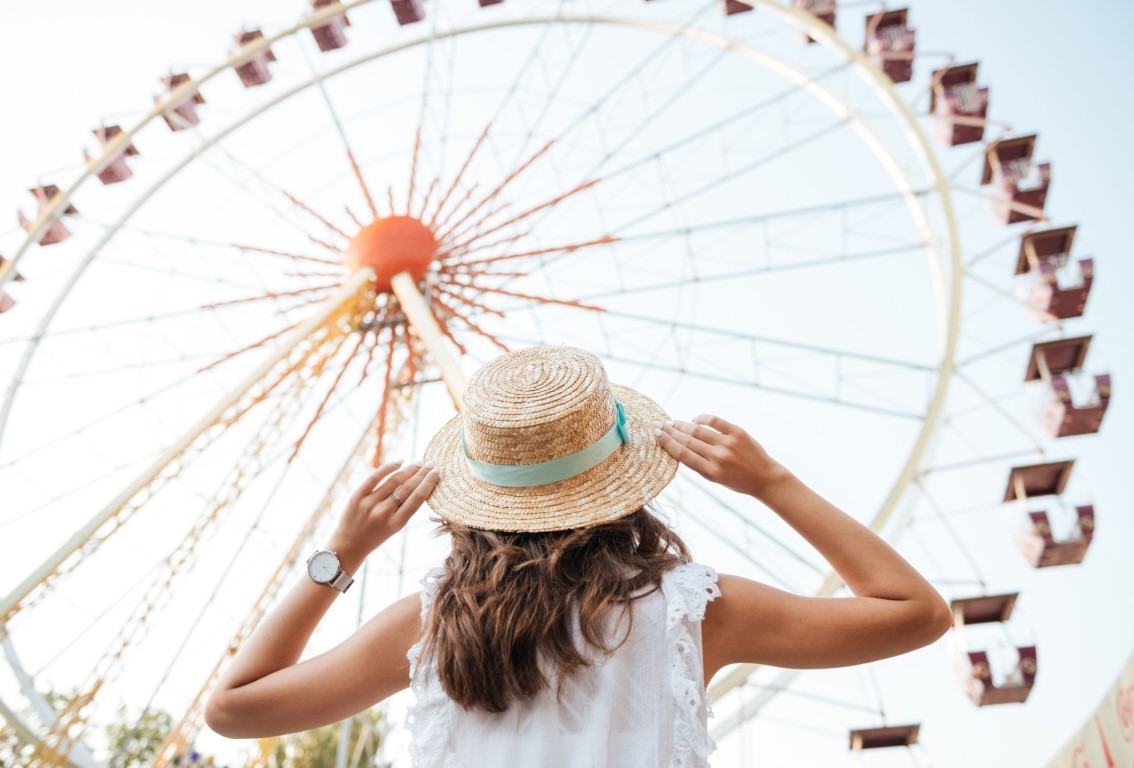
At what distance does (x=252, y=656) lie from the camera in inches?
84.1

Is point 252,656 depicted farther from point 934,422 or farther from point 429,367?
point 934,422

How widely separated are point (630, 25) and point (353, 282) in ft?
20.2

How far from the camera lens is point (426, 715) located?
1989 millimetres

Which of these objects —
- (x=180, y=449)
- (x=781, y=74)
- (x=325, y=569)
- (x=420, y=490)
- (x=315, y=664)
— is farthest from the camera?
(x=781, y=74)

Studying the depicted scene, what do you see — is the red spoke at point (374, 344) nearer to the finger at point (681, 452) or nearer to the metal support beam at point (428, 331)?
the metal support beam at point (428, 331)

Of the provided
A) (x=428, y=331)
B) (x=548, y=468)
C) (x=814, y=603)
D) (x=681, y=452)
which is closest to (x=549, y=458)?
(x=548, y=468)

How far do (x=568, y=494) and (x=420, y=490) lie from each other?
1.12 feet

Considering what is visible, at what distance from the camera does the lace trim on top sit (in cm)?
194

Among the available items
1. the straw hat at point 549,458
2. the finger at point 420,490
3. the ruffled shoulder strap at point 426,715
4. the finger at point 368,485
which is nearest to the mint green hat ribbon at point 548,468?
the straw hat at point 549,458

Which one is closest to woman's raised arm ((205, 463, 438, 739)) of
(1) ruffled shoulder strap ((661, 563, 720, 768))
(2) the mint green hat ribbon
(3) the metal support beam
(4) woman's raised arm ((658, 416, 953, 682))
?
(2) the mint green hat ribbon

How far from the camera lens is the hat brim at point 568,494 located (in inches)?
83.7

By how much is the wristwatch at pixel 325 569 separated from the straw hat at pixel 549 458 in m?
0.24

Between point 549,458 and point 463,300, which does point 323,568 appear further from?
point 463,300

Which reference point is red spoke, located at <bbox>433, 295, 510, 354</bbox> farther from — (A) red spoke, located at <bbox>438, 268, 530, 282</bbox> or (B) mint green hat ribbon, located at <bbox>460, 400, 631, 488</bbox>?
(B) mint green hat ribbon, located at <bbox>460, 400, 631, 488</bbox>
